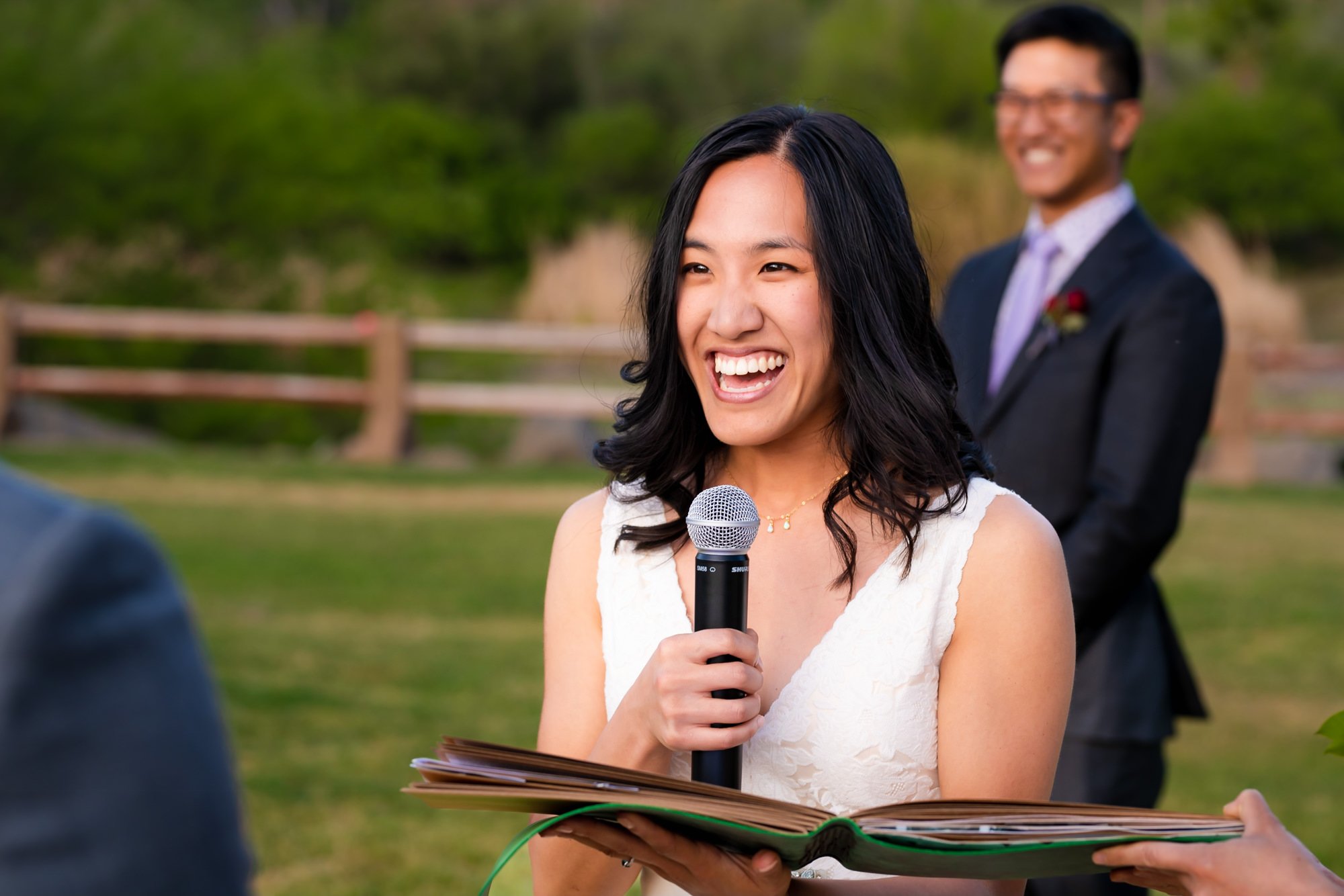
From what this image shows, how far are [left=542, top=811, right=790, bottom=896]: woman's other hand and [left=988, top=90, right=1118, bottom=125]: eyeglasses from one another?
2838 mm

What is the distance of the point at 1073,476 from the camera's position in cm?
407

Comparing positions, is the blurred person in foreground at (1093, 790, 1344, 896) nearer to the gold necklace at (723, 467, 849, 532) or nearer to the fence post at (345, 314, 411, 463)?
the gold necklace at (723, 467, 849, 532)

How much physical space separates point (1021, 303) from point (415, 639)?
5.59 metres

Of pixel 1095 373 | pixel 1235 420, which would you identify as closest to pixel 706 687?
pixel 1095 373

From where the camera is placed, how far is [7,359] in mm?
15820

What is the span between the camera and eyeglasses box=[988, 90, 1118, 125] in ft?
14.2

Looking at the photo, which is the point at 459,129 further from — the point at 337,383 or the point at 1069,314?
the point at 1069,314

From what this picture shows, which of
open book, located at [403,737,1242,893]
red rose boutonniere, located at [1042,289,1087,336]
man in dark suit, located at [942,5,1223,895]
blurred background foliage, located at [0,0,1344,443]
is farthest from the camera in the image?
blurred background foliage, located at [0,0,1344,443]

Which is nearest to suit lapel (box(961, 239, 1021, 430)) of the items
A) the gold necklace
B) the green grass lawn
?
the green grass lawn

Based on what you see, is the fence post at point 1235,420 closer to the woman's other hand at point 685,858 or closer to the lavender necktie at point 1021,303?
the lavender necktie at point 1021,303

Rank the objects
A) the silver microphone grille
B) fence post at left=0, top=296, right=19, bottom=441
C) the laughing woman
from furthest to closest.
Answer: fence post at left=0, top=296, right=19, bottom=441, the laughing woman, the silver microphone grille

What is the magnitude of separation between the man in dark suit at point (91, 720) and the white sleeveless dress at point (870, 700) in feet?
5.20

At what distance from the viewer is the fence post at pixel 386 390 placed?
15.8 metres

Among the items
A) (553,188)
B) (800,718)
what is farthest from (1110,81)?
(553,188)
